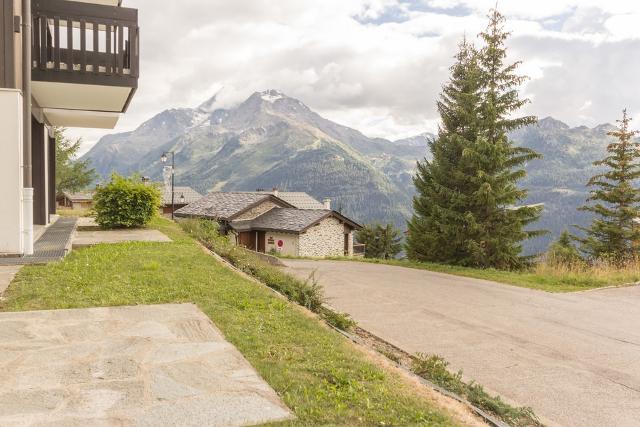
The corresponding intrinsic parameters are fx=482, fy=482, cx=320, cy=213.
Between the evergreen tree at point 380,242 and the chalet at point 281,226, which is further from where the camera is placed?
the evergreen tree at point 380,242

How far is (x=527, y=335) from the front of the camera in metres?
7.40

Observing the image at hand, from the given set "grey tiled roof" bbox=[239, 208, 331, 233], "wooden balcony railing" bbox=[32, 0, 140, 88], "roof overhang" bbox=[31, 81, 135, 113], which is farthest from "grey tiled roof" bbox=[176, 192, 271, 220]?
"wooden balcony railing" bbox=[32, 0, 140, 88]

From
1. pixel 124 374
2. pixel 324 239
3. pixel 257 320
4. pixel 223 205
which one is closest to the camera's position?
pixel 124 374

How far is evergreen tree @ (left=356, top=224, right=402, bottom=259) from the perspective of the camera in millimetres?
48500

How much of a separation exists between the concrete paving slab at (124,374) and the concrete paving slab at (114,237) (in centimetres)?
574

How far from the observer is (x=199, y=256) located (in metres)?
9.82

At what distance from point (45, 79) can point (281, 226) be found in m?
23.8

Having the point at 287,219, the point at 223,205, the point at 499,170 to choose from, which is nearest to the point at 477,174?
the point at 499,170

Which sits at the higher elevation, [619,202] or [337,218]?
[619,202]

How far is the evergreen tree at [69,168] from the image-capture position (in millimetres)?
39188

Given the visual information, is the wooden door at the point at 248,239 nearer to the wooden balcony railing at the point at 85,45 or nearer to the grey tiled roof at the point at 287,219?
the grey tiled roof at the point at 287,219

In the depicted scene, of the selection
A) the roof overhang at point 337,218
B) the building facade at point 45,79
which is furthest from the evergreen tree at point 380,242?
the building facade at point 45,79

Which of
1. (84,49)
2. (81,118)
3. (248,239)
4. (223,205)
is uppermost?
(84,49)

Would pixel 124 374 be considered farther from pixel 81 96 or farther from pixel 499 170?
pixel 499 170
